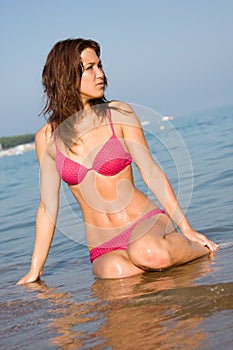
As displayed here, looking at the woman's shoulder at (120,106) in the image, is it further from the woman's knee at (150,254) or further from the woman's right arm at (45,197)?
the woman's knee at (150,254)

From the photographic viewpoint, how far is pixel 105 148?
4594 millimetres

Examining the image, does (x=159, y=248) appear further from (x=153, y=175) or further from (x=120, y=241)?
(x=153, y=175)

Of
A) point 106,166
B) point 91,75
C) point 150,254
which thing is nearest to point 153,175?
point 106,166

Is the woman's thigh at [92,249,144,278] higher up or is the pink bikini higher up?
the pink bikini

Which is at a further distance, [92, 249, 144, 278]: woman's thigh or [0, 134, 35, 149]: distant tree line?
[0, 134, 35, 149]: distant tree line

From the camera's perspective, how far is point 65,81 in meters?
4.50

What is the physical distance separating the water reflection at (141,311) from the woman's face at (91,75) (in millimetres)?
1327

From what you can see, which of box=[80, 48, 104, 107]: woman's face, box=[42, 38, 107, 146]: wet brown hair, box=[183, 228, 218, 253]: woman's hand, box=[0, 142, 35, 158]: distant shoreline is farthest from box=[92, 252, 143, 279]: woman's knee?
box=[0, 142, 35, 158]: distant shoreline

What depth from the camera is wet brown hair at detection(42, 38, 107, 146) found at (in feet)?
14.6

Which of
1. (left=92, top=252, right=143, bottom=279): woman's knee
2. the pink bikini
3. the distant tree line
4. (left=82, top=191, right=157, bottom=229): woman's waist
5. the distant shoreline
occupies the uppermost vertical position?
the pink bikini

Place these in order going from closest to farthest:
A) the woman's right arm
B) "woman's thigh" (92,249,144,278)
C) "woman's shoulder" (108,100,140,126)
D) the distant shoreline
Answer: "woman's thigh" (92,249,144,278), "woman's shoulder" (108,100,140,126), the woman's right arm, the distant shoreline

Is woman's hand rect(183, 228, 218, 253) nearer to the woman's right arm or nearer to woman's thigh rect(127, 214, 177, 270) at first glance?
woman's thigh rect(127, 214, 177, 270)

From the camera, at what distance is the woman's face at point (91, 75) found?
448 cm

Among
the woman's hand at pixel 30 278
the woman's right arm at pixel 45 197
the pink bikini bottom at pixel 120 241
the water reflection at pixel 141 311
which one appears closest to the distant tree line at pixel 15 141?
the woman's hand at pixel 30 278
